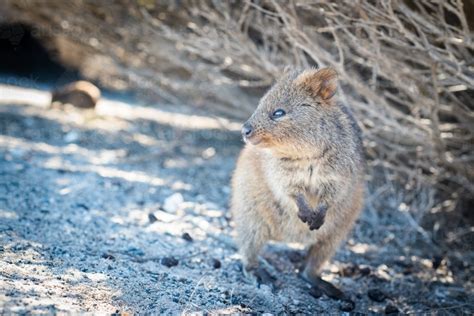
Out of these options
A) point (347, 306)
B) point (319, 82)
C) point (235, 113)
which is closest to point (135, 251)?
point (347, 306)

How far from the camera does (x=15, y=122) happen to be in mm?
7133

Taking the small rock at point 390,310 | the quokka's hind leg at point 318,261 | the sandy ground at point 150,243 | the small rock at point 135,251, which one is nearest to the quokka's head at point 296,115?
the quokka's hind leg at point 318,261

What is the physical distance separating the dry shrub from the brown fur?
2.21 ft

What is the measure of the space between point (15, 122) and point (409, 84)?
5.16 m

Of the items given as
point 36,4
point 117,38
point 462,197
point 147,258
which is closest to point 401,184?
point 462,197

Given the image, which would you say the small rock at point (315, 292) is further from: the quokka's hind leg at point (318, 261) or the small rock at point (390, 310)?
the small rock at point (390, 310)

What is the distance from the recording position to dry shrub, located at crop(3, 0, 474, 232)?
4.21 m

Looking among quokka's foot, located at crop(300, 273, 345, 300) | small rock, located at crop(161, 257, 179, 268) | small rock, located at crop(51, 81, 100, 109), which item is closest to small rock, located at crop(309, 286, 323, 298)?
quokka's foot, located at crop(300, 273, 345, 300)

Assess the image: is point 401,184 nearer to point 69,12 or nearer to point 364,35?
point 364,35

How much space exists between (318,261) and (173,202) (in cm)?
182

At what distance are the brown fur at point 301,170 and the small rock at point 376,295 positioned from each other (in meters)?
0.45

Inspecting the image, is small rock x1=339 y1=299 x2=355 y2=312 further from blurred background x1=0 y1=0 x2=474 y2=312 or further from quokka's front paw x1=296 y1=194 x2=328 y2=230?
quokka's front paw x1=296 y1=194 x2=328 y2=230

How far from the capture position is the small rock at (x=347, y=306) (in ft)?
12.4

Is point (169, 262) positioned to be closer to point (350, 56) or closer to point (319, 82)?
point (319, 82)
